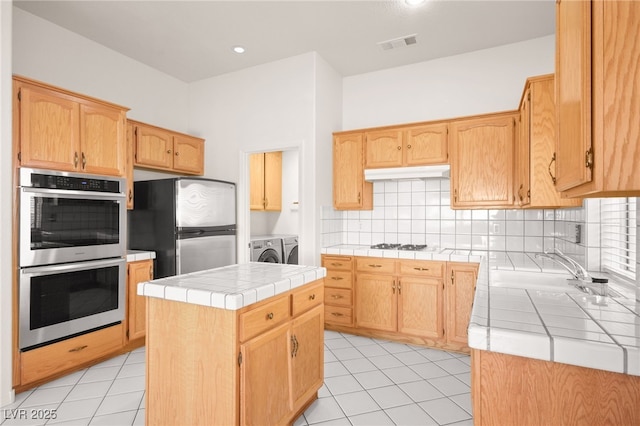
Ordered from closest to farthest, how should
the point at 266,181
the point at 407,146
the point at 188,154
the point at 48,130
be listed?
1. the point at 48,130
2. the point at 407,146
3. the point at 188,154
4. the point at 266,181

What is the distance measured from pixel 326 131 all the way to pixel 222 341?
9.14 feet

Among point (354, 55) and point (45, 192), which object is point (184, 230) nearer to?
point (45, 192)

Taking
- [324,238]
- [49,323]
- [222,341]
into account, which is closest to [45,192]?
[49,323]

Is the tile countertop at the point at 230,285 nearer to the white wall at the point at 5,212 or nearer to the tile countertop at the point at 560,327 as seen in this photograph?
the tile countertop at the point at 560,327

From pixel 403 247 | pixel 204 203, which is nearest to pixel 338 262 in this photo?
pixel 403 247

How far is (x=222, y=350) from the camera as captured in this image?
60.1 inches

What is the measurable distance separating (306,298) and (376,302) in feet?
5.20

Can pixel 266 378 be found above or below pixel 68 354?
above

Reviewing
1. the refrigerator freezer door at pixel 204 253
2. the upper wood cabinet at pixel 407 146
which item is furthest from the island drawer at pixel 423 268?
the refrigerator freezer door at pixel 204 253

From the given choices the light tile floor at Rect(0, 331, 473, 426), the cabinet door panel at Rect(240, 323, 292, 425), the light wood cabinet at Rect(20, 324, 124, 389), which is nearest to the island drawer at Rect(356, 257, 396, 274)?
the light tile floor at Rect(0, 331, 473, 426)

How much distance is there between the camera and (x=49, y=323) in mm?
2469

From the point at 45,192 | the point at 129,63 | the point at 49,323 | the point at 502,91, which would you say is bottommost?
the point at 49,323

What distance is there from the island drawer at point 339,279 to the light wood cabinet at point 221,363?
1727mm

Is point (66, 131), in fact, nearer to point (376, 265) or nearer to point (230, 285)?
point (230, 285)
